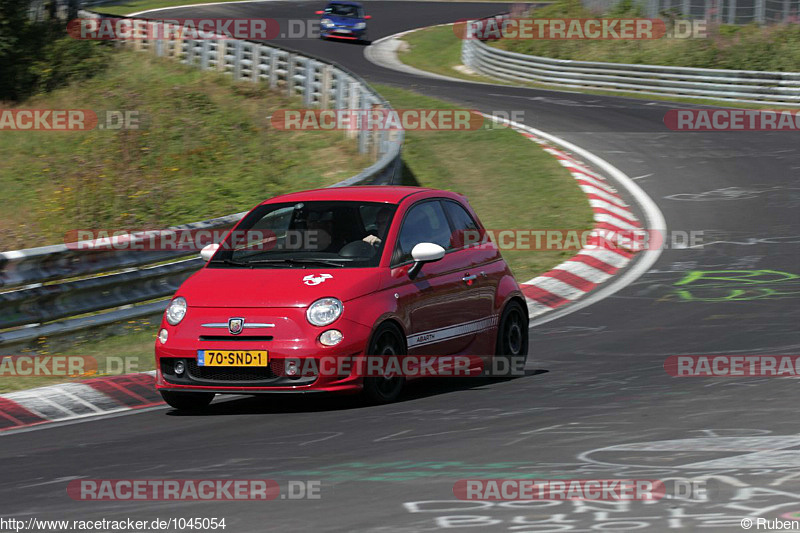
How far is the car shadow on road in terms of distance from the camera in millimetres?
9094

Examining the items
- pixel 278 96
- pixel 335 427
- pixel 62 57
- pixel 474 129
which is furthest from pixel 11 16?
pixel 335 427

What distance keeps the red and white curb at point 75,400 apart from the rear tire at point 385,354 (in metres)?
1.91

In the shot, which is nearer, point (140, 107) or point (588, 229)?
point (588, 229)

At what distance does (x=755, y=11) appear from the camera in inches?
1531

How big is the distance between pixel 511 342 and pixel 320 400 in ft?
6.35

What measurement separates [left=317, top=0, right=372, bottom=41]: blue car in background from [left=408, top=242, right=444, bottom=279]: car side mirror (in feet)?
152

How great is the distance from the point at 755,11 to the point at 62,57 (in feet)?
67.4

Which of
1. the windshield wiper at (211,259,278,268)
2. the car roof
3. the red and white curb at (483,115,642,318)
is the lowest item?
the red and white curb at (483,115,642,318)

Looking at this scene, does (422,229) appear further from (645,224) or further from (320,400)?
(645,224)

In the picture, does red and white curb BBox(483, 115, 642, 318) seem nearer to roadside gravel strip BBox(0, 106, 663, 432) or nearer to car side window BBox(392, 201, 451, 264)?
roadside gravel strip BBox(0, 106, 663, 432)

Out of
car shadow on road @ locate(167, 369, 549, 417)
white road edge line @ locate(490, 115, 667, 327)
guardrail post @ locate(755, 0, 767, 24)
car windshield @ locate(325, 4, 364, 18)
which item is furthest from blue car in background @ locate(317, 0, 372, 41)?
car shadow on road @ locate(167, 369, 549, 417)

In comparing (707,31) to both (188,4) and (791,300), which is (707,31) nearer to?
(791,300)

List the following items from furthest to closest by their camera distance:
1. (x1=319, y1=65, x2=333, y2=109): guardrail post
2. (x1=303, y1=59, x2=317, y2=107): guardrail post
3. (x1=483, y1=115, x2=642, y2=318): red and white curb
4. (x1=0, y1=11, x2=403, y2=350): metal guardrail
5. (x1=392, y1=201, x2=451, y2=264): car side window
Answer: (x1=303, y1=59, x2=317, y2=107): guardrail post < (x1=319, y1=65, x2=333, y2=109): guardrail post < (x1=483, y1=115, x2=642, y2=318): red and white curb < (x1=0, y1=11, x2=403, y2=350): metal guardrail < (x1=392, y1=201, x2=451, y2=264): car side window

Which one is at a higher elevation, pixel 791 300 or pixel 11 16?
pixel 11 16
